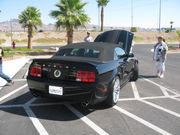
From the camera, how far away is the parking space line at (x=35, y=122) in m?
3.23

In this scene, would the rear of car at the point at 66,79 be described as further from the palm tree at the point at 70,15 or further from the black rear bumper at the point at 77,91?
the palm tree at the point at 70,15

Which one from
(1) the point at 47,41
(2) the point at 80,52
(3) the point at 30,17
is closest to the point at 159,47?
(2) the point at 80,52

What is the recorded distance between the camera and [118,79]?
15.1ft

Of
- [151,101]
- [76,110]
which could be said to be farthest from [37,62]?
[151,101]

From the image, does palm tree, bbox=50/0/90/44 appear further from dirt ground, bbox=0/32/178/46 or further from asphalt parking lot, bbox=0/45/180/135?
dirt ground, bbox=0/32/178/46

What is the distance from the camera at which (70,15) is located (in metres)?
17.7

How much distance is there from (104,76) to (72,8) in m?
15.5

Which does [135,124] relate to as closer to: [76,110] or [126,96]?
[76,110]

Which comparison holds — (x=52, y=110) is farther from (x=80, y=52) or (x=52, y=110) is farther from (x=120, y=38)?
(x=120, y=38)

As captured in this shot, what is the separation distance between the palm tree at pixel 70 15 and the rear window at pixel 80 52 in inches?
511

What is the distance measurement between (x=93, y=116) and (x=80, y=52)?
1763mm

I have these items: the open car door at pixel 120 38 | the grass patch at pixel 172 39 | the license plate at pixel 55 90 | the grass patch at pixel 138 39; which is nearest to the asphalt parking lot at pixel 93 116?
the license plate at pixel 55 90

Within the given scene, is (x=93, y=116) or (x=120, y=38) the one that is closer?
(x=93, y=116)

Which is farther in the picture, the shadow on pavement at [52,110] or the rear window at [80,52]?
the rear window at [80,52]
